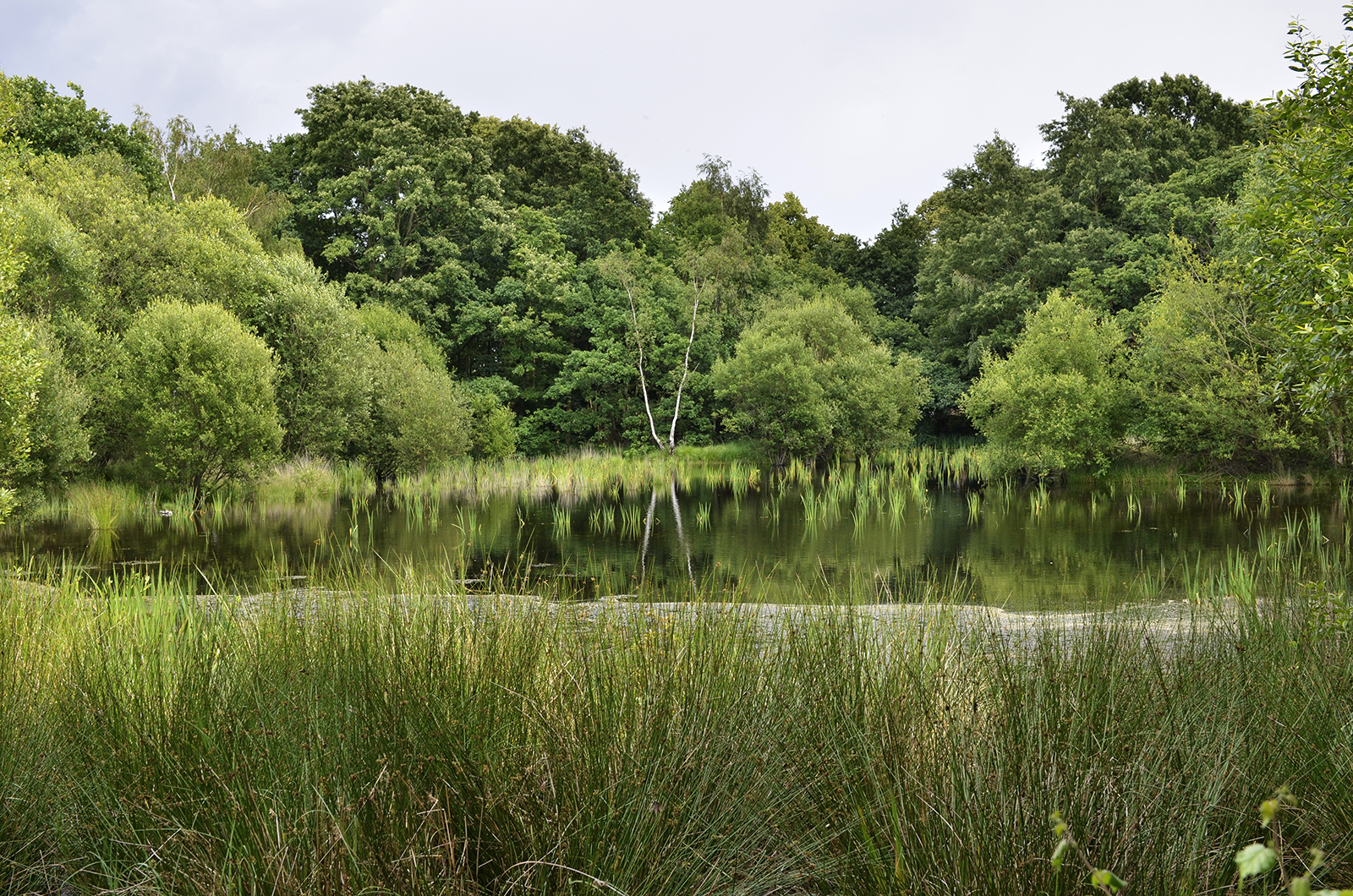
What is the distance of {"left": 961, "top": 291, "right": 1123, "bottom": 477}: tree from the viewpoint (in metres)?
24.0

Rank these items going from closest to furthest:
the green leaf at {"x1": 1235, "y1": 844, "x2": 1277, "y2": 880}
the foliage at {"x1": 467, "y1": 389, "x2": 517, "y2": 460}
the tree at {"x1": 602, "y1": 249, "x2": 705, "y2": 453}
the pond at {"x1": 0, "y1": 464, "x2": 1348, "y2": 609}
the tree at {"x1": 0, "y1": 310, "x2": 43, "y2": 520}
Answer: the green leaf at {"x1": 1235, "y1": 844, "x2": 1277, "y2": 880} → the tree at {"x1": 0, "y1": 310, "x2": 43, "y2": 520} → the pond at {"x1": 0, "y1": 464, "x2": 1348, "y2": 609} → the foliage at {"x1": 467, "y1": 389, "x2": 517, "y2": 460} → the tree at {"x1": 602, "y1": 249, "x2": 705, "y2": 453}

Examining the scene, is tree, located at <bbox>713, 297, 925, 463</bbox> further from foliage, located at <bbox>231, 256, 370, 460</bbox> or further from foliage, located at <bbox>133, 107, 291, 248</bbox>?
foliage, located at <bbox>133, 107, 291, 248</bbox>

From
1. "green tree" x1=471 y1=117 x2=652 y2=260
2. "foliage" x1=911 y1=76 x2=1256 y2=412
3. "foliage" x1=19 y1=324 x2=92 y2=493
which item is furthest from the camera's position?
"green tree" x1=471 y1=117 x2=652 y2=260

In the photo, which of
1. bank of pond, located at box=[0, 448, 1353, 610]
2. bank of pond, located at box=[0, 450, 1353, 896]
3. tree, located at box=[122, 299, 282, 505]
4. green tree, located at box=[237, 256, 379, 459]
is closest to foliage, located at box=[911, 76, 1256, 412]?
bank of pond, located at box=[0, 448, 1353, 610]

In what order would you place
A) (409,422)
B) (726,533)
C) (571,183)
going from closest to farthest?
(726,533)
(409,422)
(571,183)

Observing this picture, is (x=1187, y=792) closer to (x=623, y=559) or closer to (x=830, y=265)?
(x=623, y=559)

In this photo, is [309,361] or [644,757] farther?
[309,361]

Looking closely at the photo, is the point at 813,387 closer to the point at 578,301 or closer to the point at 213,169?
the point at 578,301

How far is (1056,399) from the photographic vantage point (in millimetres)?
24297

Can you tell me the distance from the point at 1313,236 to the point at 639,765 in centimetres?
463

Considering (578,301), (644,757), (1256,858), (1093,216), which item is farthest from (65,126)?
(1093,216)

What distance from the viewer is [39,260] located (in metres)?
17.8

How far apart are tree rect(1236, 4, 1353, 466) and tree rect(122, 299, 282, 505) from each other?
18.6 meters

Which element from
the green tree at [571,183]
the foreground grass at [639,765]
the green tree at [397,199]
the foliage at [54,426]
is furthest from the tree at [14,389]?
the green tree at [571,183]
